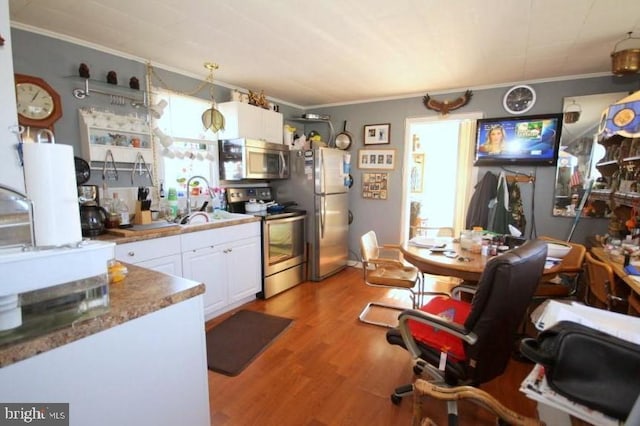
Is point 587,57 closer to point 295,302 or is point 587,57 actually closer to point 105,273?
point 295,302

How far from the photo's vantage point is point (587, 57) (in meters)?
2.68

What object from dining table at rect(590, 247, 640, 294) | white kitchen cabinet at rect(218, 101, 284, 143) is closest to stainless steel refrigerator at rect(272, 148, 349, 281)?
white kitchen cabinet at rect(218, 101, 284, 143)

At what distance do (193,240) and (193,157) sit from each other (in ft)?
3.51

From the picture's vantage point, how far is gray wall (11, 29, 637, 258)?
226 centimetres

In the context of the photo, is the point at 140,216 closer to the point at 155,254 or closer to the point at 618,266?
the point at 155,254

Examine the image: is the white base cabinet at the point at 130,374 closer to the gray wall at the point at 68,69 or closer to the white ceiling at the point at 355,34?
the white ceiling at the point at 355,34

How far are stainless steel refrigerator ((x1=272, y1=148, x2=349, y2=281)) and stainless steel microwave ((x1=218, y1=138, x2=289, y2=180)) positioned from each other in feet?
1.12

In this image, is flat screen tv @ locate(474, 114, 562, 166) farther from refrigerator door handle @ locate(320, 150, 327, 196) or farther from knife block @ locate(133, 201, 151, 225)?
knife block @ locate(133, 201, 151, 225)

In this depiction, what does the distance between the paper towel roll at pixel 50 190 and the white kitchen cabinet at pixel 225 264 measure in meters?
1.60

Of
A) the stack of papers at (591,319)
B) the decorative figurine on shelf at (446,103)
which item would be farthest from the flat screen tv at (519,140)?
the stack of papers at (591,319)

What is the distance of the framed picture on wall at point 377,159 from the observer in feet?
13.9

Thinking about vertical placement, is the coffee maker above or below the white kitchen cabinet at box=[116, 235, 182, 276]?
above

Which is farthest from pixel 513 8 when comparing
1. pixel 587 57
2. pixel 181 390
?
pixel 181 390

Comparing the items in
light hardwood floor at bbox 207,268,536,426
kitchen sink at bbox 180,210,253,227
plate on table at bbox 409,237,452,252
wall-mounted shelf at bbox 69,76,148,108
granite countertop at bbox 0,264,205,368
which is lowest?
light hardwood floor at bbox 207,268,536,426
